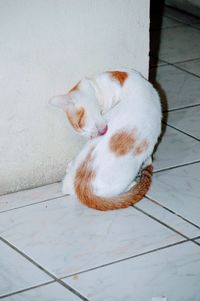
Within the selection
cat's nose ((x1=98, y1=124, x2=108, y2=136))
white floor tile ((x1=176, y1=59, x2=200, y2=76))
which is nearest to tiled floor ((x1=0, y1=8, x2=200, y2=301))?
cat's nose ((x1=98, y1=124, x2=108, y2=136))

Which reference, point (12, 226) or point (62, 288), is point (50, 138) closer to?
point (12, 226)

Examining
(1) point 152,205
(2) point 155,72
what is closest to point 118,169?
(1) point 152,205

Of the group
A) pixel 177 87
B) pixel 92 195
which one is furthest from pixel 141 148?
pixel 177 87

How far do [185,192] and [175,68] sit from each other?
1.24 meters

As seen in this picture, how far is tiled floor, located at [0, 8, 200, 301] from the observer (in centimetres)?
211

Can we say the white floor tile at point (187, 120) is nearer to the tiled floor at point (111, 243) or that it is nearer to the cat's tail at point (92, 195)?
the tiled floor at point (111, 243)

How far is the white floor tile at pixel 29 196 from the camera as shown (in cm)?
257

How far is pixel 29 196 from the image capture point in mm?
2627

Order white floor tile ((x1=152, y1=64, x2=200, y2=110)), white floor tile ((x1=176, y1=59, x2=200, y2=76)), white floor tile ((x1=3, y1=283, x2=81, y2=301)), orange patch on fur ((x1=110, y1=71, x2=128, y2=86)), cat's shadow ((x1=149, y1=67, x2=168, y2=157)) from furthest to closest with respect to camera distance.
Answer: white floor tile ((x1=176, y1=59, x2=200, y2=76)) < white floor tile ((x1=152, y1=64, x2=200, y2=110)) < cat's shadow ((x1=149, y1=67, x2=168, y2=157)) < orange patch on fur ((x1=110, y1=71, x2=128, y2=86)) < white floor tile ((x1=3, y1=283, x2=81, y2=301))

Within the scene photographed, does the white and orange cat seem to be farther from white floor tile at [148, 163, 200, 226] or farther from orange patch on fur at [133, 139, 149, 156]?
white floor tile at [148, 163, 200, 226]

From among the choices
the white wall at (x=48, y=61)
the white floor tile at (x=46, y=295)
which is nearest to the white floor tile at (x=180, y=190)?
the white wall at (x=48, y=61)

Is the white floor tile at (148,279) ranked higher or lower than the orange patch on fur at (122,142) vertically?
lower

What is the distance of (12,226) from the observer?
8.00 ft

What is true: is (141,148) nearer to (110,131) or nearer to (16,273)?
(110,131)
